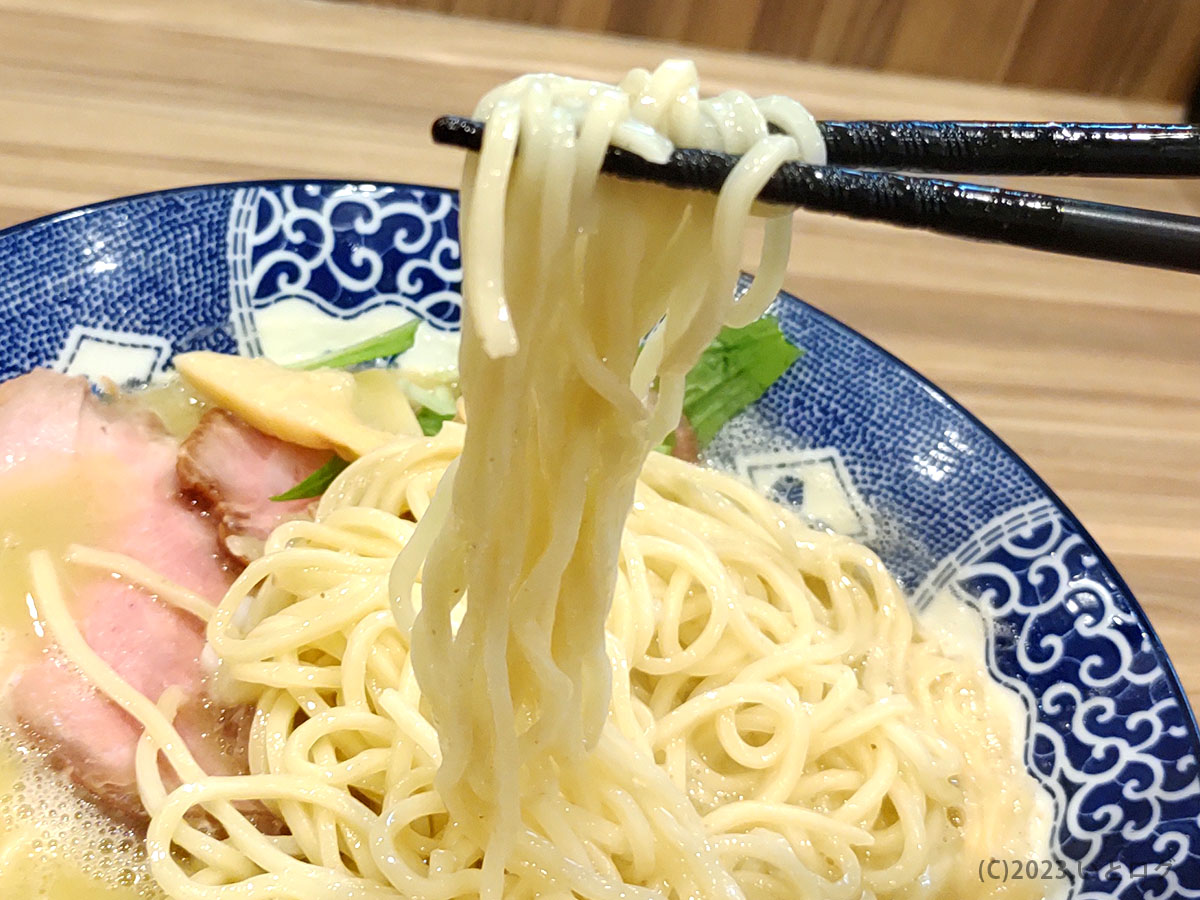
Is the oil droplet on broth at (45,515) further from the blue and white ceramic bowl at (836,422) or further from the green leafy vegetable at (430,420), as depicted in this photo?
the green leafy vegetable at (430,420)

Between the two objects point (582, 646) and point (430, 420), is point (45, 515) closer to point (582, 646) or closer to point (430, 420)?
point (430, 420)

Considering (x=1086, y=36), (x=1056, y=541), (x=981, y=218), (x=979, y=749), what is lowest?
(x=979, y=749)

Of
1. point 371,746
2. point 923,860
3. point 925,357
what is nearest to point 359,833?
point 371,746

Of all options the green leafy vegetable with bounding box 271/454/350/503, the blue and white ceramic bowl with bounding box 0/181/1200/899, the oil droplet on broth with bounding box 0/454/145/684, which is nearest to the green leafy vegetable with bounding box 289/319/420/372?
the blue and white ceramic bowl with bounding box 0/181/1200/899

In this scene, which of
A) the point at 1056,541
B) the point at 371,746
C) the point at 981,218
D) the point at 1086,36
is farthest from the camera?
the point at 1086,36

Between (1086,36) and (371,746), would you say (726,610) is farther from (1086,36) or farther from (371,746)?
(1086,36)

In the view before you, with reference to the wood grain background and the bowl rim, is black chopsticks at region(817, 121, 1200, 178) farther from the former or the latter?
the wood grain background

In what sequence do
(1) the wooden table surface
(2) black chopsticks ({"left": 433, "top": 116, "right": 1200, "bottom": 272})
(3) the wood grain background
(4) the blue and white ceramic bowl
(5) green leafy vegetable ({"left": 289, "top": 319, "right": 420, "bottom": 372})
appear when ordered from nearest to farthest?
(2) black chopsticks ({"left": 433, "top": 116, "right": 1200, "bottom": 272})
(4) the blue and white ceramic bowl
(5) green leafy vegetable ({"left": 289, "top": 319, "right": 420, "bottom": 372})
(1) the wooden table surface
(3) the wood grain background
